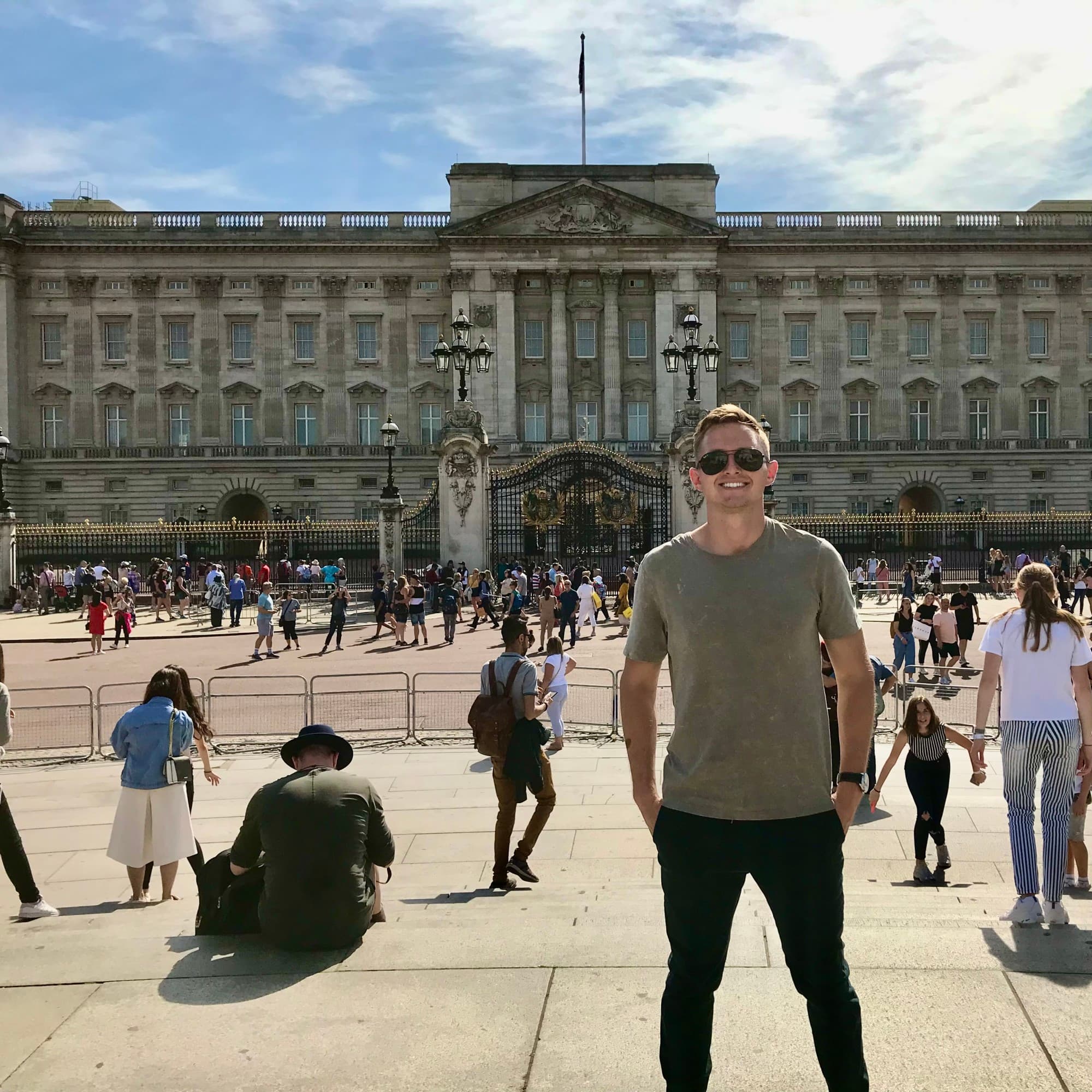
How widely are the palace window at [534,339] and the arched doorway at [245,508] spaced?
16.8 metres

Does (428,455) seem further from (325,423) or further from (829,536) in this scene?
(829,536)

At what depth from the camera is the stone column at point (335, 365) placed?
6244cm

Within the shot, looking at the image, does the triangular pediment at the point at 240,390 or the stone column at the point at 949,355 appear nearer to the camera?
the triangular pediment at the point at 240,390

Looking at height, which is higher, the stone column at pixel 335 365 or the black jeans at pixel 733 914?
the stone column at pixel 335 365

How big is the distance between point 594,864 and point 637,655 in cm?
532

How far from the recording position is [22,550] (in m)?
40.8

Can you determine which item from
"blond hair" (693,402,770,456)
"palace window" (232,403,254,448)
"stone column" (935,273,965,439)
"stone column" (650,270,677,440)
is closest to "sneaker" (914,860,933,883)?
"blond hair" (693,402,770,456)

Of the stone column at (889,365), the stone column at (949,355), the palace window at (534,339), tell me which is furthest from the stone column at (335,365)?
the stone column at (949,355)

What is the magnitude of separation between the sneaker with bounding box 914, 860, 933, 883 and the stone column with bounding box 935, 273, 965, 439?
5872 cm

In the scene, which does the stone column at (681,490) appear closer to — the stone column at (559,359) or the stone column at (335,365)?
the stone column at (559,359)

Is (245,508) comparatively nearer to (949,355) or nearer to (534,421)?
(534,421)

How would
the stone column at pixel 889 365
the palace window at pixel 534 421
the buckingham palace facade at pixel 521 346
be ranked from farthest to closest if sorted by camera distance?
the stone column at pixel 889 365
the palace window at pixel 534 421
the buckingham palace facade at pixel 521 346

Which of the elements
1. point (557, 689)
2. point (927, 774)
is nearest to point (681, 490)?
point (557, 689)

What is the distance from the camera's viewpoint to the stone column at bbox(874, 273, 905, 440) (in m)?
63.0
